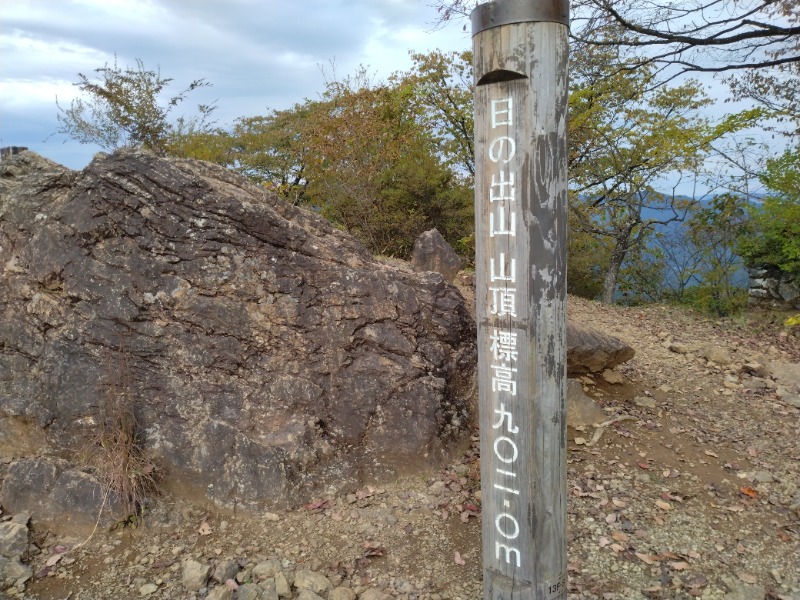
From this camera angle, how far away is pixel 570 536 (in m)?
3.92

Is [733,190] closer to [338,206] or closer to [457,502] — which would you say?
[338,206]

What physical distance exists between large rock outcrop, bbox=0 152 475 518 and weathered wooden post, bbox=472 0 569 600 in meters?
1.88

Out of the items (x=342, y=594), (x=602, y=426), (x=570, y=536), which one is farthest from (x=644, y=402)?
(x=342, y=594)

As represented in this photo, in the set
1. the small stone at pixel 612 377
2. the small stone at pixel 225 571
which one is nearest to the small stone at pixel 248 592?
the small stone at pixel 225 571

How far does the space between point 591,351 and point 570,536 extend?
2372 mm

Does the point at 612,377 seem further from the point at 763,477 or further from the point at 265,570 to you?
the point at 265,570

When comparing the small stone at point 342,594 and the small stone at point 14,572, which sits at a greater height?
the small stone at point 14,572

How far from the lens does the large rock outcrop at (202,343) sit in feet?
13.9

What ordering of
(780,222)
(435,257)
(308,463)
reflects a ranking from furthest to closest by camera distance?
1. (780,222)
2. (435,257)
3. (308,463)

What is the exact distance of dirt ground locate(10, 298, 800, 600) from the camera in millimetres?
3559

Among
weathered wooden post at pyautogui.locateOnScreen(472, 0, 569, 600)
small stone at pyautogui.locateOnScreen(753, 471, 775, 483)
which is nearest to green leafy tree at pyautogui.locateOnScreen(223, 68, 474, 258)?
small stone at pyautogui.locateOnScreen(753, 471, 775, 483)

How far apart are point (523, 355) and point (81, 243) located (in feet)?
11.6

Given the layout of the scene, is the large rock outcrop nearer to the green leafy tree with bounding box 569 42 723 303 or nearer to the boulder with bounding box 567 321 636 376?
the boulder with bounding box 567 321 636 376

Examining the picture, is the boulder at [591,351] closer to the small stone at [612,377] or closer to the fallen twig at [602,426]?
the small stone at [612,377]
